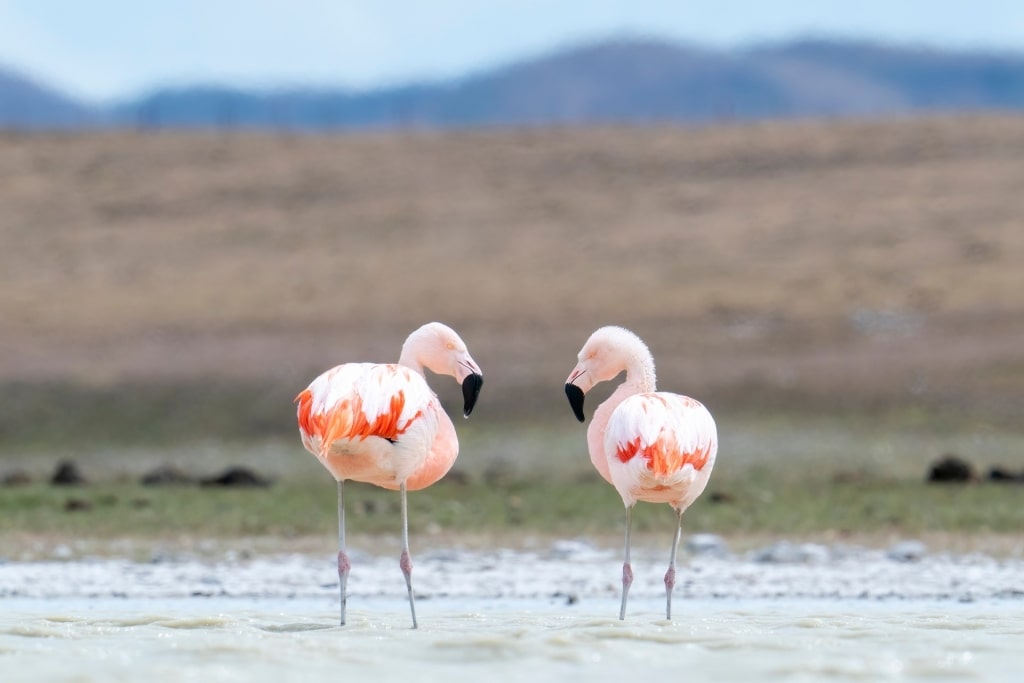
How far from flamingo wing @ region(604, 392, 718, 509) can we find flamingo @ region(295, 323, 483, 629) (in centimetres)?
84

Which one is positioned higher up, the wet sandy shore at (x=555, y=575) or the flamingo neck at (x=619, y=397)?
the flamingo neck at (x=619, y=397)

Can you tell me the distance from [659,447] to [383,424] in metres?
1.23

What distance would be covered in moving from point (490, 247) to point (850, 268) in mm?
7718

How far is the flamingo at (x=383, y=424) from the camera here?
775 cm

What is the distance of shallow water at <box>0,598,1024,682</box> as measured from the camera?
6.64 m

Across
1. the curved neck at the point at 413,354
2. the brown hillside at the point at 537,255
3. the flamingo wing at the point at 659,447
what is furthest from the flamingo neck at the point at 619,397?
the brown hillside at the point at 537,255

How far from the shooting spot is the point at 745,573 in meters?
10.8

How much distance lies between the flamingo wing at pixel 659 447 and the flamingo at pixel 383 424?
2.75ft

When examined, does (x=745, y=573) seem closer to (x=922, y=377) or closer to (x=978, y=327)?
(x=922, y=377)

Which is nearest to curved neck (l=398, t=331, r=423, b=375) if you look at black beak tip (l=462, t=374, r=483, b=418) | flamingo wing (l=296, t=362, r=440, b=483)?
black beak tip (l=462, t=374, r=483, b=418)

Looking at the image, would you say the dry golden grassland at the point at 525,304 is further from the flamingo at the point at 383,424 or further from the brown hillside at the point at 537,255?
the flamingo at the point at 383,424

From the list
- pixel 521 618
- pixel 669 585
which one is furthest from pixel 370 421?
pixel 669 585

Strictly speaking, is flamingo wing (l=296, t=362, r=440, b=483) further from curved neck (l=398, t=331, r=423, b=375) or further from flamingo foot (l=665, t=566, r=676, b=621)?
flamingo foot (l=665, t=566, r=676, b=621)

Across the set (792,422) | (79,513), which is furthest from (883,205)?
(79,513)
